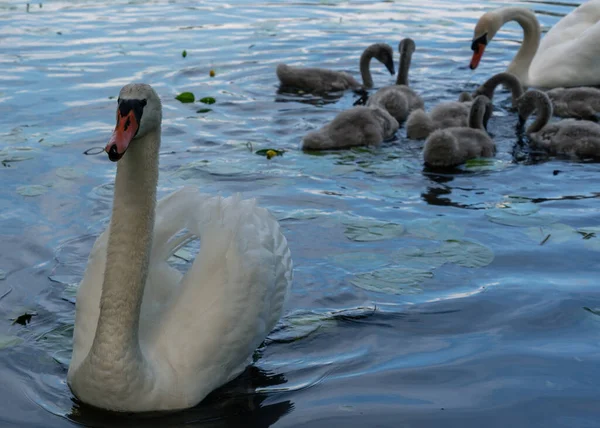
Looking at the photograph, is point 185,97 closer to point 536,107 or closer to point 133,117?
point 536,107

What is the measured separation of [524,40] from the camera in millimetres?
12164

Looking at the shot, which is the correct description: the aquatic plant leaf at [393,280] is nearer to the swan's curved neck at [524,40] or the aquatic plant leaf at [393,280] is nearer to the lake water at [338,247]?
the lake water at [338,247]

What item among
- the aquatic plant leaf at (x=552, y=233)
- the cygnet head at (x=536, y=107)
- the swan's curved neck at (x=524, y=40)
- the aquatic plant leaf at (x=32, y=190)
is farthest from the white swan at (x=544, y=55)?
the aquatic plant leaf at (x=32, y=190)

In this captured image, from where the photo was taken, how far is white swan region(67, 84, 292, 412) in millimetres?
4273

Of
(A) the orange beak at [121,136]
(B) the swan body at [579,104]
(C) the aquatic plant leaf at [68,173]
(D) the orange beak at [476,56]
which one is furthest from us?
(D) the orange beak at [476,56]

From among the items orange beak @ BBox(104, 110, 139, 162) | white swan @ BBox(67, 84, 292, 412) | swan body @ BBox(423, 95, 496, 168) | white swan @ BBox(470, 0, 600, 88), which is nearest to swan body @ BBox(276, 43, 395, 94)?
white swan @ BBox(470, 0, 600, 88)

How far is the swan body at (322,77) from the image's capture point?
1112cm

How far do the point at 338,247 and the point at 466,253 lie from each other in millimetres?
843

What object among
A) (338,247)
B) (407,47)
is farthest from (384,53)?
(338,247)

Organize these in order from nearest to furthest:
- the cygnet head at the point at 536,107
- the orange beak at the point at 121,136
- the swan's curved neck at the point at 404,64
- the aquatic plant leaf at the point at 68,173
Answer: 1. the orange beak at the point at 121,136
2. the aquatic plant leaf at the point at 68,173
3. the cygnet head at the point at 536,107
4. the swan's curved neck at the point at 404,64

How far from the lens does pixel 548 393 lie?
468 centimetres

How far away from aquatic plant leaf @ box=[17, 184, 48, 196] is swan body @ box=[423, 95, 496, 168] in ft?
10.5

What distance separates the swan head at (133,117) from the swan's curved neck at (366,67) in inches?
293

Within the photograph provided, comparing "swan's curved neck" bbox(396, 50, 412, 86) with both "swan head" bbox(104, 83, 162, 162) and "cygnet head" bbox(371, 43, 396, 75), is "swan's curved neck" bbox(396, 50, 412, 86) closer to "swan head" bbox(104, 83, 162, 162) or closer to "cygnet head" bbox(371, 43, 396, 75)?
"cygnet head" bbox(371, 43, 396, 75)
